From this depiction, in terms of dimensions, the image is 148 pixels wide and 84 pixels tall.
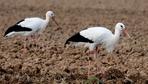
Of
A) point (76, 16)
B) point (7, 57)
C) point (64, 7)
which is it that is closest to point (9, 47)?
point (7, 57)

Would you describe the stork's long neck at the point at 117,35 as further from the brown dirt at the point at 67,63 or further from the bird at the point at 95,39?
the brown dirt at the point at 67,63

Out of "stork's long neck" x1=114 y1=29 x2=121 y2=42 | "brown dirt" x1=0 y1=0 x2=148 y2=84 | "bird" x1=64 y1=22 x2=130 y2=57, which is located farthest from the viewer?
"stork's long neck" x1=114 y1=29 x2=121 y2=42

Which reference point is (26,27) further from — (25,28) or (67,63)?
(67,63)

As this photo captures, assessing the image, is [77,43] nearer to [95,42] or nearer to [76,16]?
[95,42]

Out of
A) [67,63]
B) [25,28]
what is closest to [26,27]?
[25,28]

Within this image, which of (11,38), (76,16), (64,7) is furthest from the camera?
(64,7)

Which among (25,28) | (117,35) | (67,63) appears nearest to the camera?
(67,63)

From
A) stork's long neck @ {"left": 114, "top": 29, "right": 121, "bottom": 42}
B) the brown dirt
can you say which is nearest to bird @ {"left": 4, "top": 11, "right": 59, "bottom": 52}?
the brown dirt

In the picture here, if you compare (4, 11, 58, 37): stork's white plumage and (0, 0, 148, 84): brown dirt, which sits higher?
(4, 11, 58, 37): stork's white plumage

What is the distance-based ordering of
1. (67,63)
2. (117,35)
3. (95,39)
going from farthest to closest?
(117,35) → (95,39) → (67,63)

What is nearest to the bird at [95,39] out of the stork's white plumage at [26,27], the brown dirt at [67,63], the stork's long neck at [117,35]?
the stork's long neck at [117,35]

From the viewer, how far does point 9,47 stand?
11.9m

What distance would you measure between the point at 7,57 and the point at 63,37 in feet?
19.0

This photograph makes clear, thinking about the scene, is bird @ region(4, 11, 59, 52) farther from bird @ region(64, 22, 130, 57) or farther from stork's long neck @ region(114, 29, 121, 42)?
stork's long neck @ region(114, 29, 121, 42)
